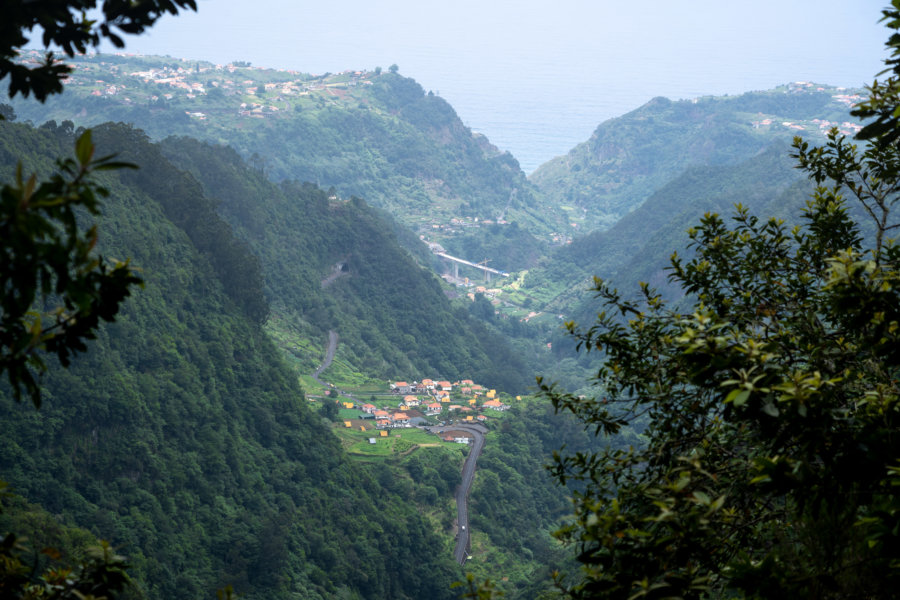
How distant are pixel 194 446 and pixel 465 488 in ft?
41.8

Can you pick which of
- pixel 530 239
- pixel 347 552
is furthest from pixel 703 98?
pixel 347 552

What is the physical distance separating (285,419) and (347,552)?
6.27 m

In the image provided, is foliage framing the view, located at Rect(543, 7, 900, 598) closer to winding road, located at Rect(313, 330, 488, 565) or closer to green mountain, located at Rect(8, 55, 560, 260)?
winding road, located at Rect(313, 330, 488, 565)

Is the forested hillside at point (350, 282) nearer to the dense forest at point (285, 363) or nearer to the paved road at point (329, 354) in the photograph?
the dense forest at point (285, 363)

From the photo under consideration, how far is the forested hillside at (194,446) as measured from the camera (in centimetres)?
1862

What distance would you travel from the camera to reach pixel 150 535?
728 inches

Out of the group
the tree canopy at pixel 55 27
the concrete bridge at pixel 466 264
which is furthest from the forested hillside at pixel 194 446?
the concrete bridge at pixel 466 264

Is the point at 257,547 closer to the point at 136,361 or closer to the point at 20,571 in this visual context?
the point at 136,361

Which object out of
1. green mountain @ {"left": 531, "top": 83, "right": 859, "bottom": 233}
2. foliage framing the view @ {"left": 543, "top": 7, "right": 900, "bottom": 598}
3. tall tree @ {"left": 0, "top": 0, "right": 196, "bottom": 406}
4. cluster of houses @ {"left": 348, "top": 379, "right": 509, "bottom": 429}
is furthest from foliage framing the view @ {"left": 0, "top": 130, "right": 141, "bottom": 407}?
green mountain @ {"left": 531, "top": 83, "right": 859, "bottom": 233}

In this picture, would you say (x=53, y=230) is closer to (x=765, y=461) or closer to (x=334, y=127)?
(x=765, y=461)

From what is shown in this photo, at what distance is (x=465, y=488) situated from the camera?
104 ft

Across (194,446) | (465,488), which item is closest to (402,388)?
(465,488)

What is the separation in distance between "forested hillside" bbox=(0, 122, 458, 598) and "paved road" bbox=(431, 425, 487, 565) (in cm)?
150

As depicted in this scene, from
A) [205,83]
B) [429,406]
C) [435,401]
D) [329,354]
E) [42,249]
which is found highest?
[205,83]
